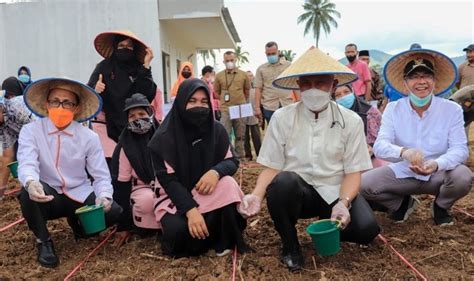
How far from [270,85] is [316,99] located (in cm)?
426

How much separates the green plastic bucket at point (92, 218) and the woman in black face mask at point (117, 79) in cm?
123

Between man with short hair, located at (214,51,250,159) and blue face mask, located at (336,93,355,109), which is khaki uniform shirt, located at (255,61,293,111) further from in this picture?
blue face mask, located at (336,93,355,109)

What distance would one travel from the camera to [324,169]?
2.69 m

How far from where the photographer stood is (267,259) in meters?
2.72

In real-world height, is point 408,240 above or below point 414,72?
below

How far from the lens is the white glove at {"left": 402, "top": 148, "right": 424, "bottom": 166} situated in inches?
116

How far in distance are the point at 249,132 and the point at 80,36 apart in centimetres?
471

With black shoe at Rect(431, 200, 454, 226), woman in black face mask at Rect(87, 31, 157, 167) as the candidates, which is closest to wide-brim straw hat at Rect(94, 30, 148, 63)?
woman in black face mask at Rect(87, 31, 157, 167)

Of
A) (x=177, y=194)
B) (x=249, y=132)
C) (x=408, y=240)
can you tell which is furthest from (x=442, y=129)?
(x=249, y=132)

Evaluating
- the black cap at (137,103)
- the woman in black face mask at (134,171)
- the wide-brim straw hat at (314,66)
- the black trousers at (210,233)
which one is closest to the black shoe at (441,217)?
the wide-brim straw hat at (314,66)

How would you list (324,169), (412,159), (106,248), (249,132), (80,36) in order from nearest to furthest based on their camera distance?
1. (324,169)
2. (412,159)
3. (106,248)
4. (249,132)
5. (80,36)

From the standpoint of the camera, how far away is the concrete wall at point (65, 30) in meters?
9.77

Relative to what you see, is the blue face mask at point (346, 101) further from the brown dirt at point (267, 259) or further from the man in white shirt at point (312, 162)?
the man in white shirt at point (312, 162)

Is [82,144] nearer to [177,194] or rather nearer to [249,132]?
[177,194]
